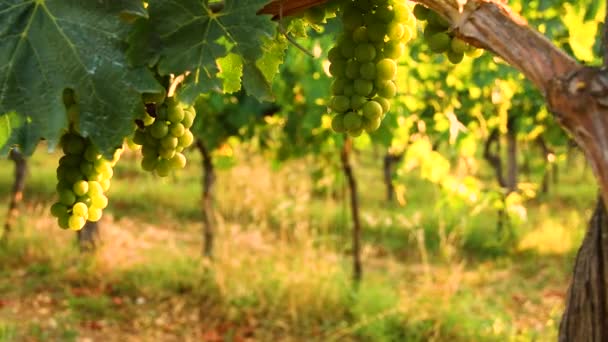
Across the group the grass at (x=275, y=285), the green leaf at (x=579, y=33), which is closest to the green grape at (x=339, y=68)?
the green leaf at (x=579, y=33)

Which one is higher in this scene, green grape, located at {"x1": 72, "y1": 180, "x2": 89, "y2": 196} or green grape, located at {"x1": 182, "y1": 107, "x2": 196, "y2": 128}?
green grape, located at {"x1": 182, "y1": 107, "x2": 196, "y2": 128}

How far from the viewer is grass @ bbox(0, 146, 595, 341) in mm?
6020

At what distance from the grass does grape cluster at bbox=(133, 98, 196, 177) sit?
3383 millimetres

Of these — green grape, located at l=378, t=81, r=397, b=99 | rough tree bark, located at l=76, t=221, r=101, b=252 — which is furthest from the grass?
green grape, located at l=378, t=81, r=397, b=99

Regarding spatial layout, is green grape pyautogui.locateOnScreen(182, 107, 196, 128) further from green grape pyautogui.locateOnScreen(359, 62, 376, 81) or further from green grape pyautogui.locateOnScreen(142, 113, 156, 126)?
green grape pyautogui.locateOnScreen(359, 62, 376, 81)

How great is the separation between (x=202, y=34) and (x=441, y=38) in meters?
0.39

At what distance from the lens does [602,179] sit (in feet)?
2.97

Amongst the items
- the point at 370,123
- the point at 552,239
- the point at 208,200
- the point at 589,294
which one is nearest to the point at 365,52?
the point at 370,123

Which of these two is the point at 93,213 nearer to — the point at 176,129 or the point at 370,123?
the point at 176,129

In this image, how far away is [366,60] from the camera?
4.55ft

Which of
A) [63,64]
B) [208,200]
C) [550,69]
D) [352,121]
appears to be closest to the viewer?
[550,69]

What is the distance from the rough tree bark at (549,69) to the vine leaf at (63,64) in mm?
436

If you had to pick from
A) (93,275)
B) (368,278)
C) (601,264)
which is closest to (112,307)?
(93,275)

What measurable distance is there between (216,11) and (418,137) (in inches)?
180
